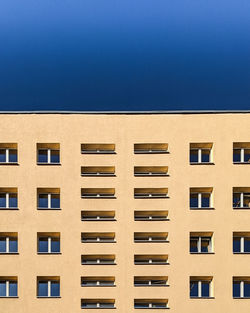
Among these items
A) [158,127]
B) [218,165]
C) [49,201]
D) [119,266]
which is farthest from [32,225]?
[218,165]

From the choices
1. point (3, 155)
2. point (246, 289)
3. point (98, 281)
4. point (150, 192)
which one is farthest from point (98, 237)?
point (246, 289)

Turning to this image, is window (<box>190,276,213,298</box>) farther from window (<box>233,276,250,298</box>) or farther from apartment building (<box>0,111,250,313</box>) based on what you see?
window (<box>233,276,250,298</box>)

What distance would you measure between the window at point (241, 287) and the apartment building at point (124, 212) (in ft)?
0.21

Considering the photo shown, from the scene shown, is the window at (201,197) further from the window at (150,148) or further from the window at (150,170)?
the window at (150,148)

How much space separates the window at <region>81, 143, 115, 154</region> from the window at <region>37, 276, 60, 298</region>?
832 cm

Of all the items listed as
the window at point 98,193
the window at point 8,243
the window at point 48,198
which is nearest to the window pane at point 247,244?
the window at point 98,193

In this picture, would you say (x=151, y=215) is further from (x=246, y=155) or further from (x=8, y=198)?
(x=8, y=198)

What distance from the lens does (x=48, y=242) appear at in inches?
1049

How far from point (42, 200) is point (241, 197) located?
510 inches

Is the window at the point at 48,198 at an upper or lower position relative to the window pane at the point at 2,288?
upper

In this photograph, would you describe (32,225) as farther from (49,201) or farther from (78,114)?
(78,114)

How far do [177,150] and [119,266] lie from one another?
325 inches

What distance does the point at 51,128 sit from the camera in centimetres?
2717

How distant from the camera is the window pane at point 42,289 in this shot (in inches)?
1029
